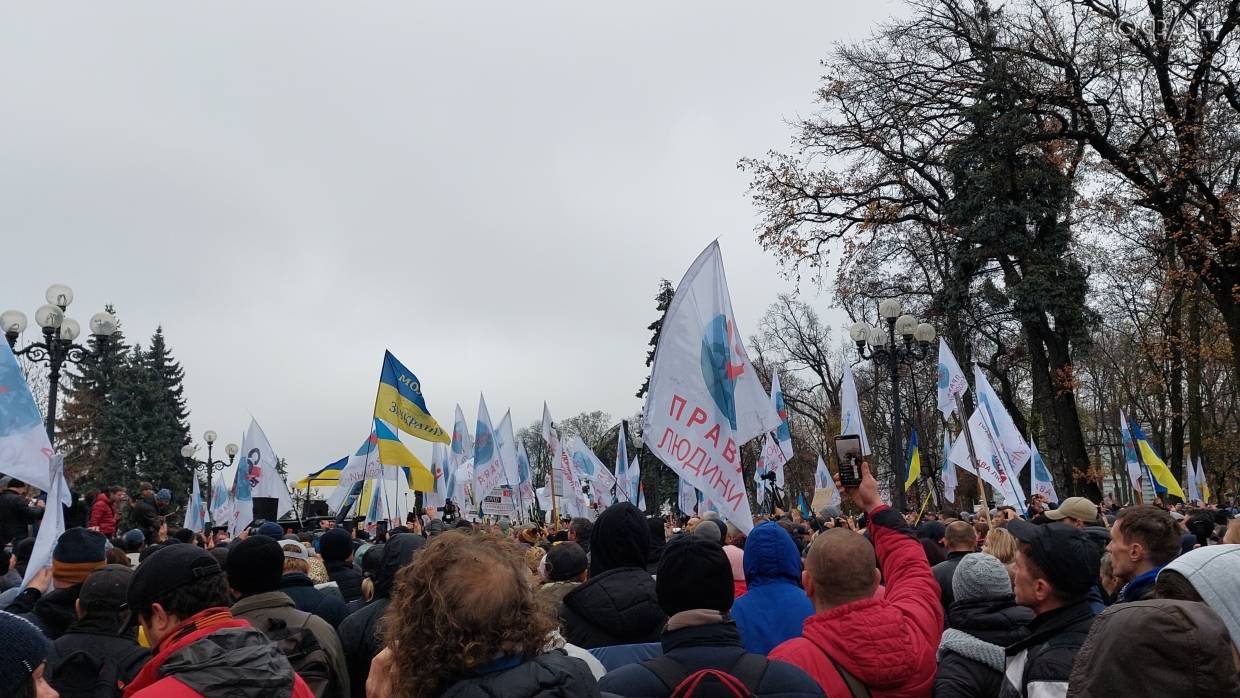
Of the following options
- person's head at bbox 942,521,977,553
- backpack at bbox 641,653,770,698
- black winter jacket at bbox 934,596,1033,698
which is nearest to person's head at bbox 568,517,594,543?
person's head at bbox 942,521,977,553

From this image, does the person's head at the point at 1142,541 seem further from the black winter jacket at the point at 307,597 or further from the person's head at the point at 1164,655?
the black winter jacket at the point at 307,597

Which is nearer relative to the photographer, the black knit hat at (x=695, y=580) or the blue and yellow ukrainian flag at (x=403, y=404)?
the black knit hat at (x=695, y=580)

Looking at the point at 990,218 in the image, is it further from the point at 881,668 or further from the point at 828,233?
the point at 881,668

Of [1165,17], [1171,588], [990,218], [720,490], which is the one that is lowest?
[1171,588]

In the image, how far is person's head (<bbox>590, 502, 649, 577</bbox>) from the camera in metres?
4.76

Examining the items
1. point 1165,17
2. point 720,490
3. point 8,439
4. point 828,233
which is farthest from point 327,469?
point 1165,17

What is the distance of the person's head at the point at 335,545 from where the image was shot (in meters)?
7.62

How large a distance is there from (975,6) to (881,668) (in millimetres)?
27488

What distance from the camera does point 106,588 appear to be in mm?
4660

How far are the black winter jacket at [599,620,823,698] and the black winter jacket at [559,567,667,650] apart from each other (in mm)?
1317

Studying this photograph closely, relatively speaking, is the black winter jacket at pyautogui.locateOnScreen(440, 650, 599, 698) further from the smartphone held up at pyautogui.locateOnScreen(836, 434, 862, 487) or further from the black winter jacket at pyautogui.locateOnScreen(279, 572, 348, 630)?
the black winter jacket at pyautogui.locateOnScreen(279, 572, 348, 630)

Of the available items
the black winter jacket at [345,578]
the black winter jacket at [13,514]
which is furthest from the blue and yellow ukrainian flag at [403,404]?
the black winter jacket at [345,578]

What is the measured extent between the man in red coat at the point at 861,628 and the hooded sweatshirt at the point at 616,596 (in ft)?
3.11

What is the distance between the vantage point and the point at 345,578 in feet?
25.6
